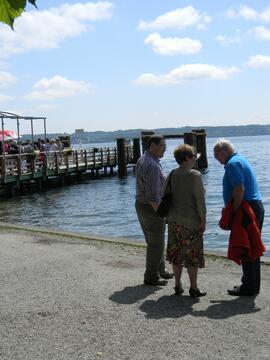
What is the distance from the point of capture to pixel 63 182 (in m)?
34.2

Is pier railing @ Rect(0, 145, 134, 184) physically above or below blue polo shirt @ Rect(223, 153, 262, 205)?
below

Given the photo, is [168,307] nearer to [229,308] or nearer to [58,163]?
[229,308]

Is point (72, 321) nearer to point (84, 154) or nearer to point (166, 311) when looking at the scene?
point (166, 311)

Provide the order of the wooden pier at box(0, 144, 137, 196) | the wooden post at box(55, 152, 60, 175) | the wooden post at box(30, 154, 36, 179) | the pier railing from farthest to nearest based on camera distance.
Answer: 1. the wooden post at box(55, 152, 60, 175)
2. the wooden post at box(30, 154, 36, 179)
3. the wooden pier at box(0, 144, 137, 196)
4. the pier railing

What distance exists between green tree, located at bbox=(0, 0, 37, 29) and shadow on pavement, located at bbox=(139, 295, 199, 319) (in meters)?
4.05

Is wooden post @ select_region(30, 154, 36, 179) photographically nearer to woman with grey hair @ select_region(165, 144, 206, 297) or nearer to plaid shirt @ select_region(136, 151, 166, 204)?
plaid shirt @ select_region(136, 151, 166, 204)

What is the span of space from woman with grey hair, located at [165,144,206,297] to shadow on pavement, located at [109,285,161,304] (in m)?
0.53

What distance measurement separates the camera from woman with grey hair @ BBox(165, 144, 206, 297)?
5559 mm

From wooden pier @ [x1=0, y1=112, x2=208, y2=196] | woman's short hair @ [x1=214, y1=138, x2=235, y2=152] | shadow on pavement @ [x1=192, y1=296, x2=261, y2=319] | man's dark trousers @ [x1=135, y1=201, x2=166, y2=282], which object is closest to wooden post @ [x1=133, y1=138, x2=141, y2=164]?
wooden pier @ [x1=0, y1=112, x2=208, y2=196]

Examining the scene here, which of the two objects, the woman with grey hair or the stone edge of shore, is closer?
the woman with grey hair

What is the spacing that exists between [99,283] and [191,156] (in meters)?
1.94

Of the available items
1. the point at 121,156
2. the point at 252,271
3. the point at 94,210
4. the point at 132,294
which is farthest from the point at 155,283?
the point at 121,156

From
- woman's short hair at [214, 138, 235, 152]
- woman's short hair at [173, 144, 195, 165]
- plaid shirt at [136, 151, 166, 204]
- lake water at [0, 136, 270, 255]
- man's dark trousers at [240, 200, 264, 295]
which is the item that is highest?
woman's short hair at [214, 138, 235, 152]

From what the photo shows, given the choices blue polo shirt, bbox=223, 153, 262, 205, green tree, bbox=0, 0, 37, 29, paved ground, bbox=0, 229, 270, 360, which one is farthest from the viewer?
blue polo shirt, bbox=223, 153, 262, 205
